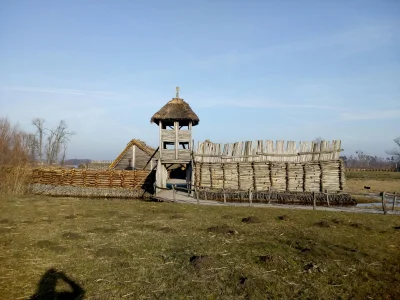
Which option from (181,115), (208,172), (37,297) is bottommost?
(37,297)

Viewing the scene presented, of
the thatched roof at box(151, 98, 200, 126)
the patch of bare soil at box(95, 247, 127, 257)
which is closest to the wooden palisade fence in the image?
the thatched roof at box(151, 98, 200, 126)

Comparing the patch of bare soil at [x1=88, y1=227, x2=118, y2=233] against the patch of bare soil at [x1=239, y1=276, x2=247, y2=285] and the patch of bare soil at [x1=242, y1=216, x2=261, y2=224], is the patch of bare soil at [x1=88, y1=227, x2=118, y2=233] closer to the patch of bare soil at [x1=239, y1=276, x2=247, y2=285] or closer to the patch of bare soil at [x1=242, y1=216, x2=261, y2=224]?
the patch of bare soil at [x1=242, y1=216, x2=261, y2=224]

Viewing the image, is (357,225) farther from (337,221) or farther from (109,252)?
(109,252)

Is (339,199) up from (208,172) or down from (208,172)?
down

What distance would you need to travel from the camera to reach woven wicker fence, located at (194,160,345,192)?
24.3m

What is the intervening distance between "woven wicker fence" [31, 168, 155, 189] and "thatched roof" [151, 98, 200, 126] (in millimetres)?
6511

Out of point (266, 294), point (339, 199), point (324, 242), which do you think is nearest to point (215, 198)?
point (339, 199)

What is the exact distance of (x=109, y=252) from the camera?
9141 millimetres

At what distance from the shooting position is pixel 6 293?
6.46 m

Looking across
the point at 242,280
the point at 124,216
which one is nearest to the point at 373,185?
the point at 124,216

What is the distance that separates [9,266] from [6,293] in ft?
5.91

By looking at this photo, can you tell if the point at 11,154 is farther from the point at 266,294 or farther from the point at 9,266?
the point at 266,294

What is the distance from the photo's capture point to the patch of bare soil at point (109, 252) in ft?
29.3

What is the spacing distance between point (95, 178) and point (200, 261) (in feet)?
81.4
